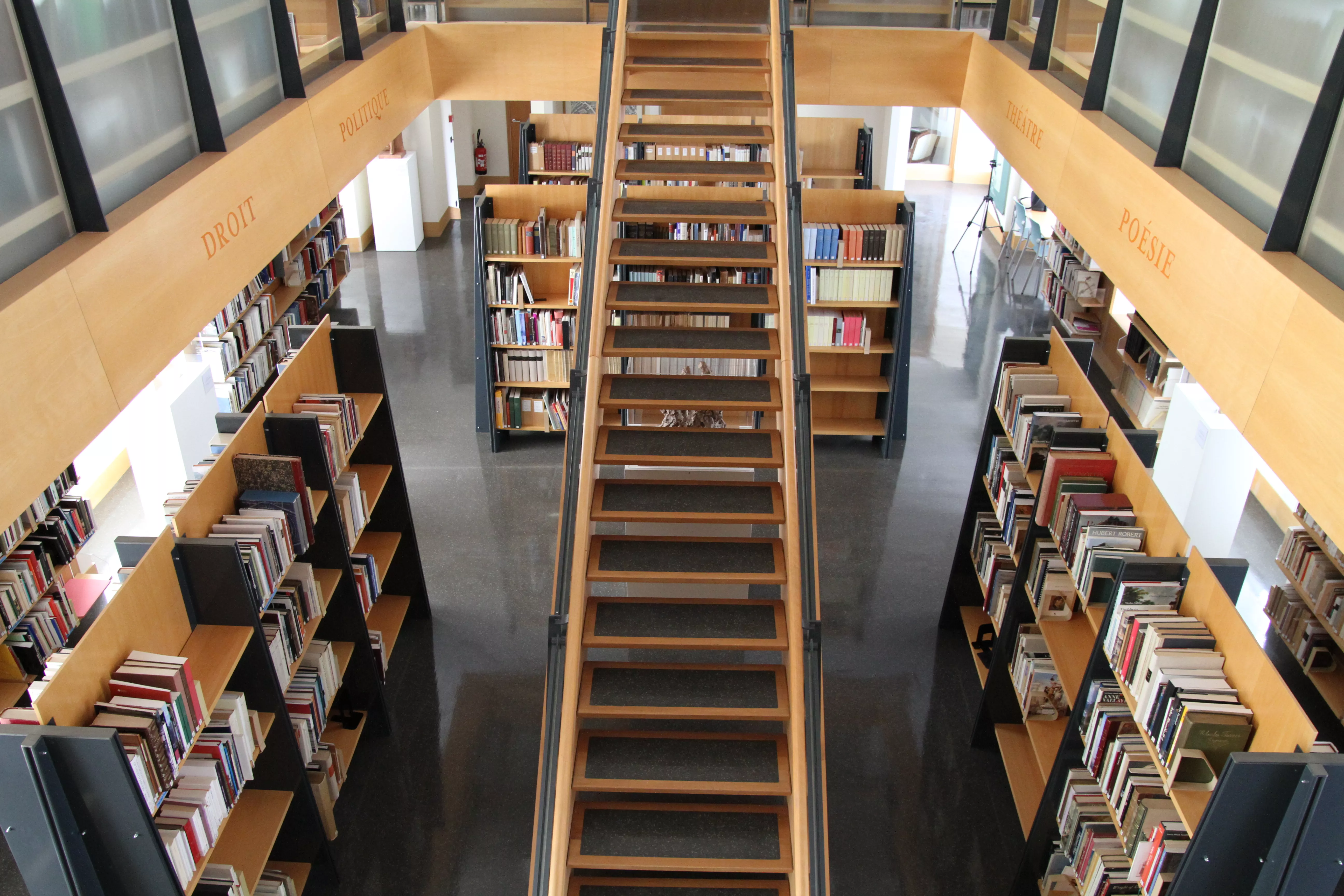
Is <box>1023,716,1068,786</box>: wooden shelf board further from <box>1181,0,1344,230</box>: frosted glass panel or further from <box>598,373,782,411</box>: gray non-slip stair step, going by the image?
<box>1181,0,1344,230</box>: frosted glass panel

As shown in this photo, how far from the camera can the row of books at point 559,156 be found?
9531 mm

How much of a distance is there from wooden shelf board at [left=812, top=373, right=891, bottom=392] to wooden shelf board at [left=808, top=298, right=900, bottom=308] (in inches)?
26.4

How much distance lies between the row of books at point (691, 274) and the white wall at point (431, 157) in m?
6.12

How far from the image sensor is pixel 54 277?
288 centimetres

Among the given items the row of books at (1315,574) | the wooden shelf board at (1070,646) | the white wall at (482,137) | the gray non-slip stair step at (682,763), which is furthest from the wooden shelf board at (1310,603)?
the white wall at (482,137)

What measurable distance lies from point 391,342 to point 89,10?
22.4 ft

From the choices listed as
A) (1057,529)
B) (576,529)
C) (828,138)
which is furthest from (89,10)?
(828,138)

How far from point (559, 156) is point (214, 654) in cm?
689

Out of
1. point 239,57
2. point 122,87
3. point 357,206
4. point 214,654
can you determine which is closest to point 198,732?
point 214,654

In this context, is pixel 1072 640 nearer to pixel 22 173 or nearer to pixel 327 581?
pixel 327 581

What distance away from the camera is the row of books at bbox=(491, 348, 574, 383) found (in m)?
Answer: 8.28

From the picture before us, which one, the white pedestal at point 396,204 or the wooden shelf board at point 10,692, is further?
the white pedestal at point 396,204

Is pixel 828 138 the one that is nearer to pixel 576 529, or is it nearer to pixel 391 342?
pixel 391 342

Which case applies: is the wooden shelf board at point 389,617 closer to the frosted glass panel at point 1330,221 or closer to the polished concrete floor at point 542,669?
the polished concrete floor at point 542,669
